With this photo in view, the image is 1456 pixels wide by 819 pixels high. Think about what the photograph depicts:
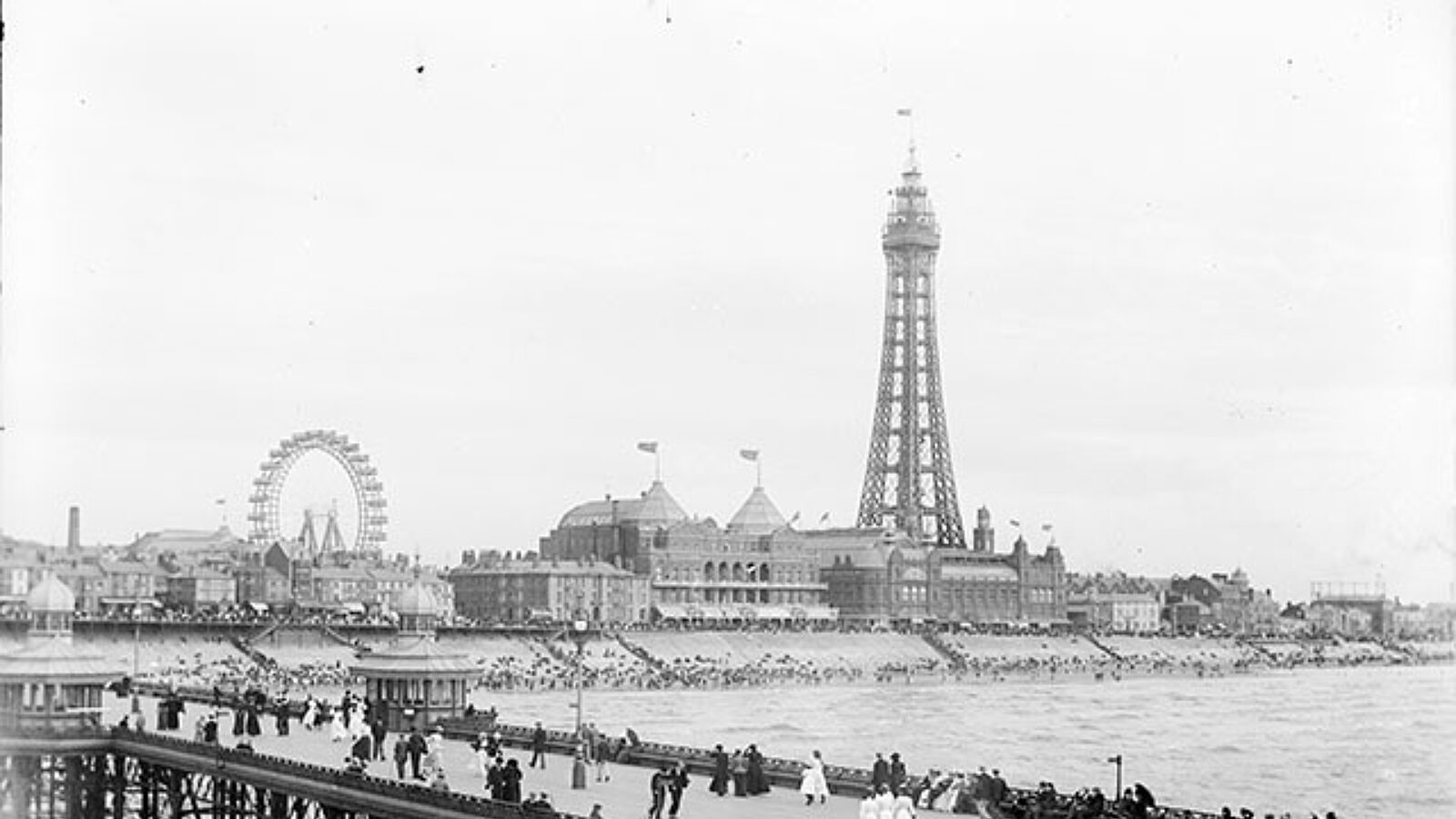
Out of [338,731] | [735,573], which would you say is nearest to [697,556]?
[735,573]

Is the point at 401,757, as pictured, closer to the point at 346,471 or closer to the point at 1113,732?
the point at 1113,732

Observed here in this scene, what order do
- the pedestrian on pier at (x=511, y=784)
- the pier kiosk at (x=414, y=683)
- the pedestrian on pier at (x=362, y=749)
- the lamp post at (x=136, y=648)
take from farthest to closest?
the lamp post at (x=136, y=648) → the pier kiosk at (x=414, y=683) → the pedestrian on pier at (x=362, y=749) → the pedestrian on pier at (x=511, y=784)

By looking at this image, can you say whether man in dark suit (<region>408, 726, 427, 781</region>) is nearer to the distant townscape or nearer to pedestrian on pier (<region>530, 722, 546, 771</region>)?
pedestrian on pier (<region>530, 722, 546, 771</region>)

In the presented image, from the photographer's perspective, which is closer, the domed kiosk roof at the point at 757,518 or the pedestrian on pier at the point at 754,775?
the pedestrian on pier at the point at 754,775

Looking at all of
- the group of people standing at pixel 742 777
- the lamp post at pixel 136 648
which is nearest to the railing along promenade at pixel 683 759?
the group of people standing at pixel 742 777

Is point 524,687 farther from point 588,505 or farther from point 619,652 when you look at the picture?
point 588,505

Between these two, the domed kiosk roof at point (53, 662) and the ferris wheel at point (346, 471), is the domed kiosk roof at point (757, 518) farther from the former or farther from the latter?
the domed kiosk roof at point (53, 662)

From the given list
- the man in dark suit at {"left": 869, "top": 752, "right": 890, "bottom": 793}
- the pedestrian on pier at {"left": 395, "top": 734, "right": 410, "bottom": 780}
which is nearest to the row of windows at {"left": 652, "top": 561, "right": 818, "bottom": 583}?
the pedestrian on pier at {"left": 395, "top": 734, "right": 410, "bottom": 780}
